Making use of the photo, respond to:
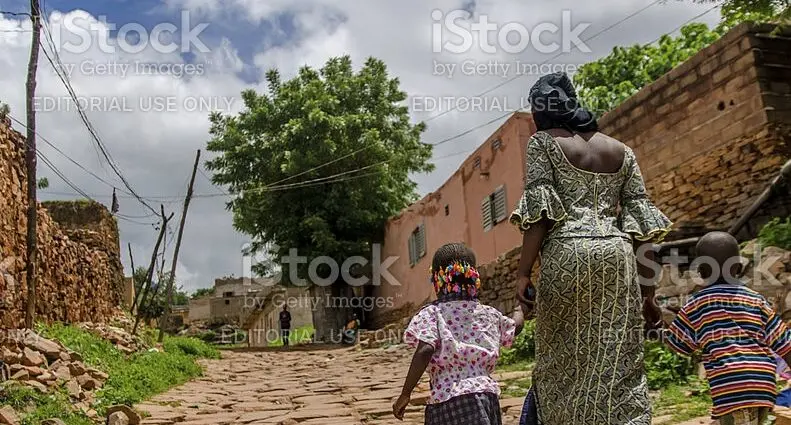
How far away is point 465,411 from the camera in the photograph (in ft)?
11.8

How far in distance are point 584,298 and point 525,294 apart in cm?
24

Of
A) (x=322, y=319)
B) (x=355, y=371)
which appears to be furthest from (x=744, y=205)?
(x=322, y=319)

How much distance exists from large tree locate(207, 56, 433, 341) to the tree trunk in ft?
0.11

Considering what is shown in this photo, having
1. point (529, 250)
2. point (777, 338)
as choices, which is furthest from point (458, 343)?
point (777, 338)

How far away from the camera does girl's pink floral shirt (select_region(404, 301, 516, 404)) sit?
3625mm

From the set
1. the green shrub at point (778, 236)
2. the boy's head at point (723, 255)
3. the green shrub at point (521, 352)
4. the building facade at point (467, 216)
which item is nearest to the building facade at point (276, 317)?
the building facade at point (467, 216)

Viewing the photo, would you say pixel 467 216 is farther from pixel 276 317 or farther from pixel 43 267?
pixel 276 317

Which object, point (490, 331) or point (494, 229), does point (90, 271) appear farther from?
point (490, 331)

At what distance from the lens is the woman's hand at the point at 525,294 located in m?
3.32

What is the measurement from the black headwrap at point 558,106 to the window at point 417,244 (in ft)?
68.0

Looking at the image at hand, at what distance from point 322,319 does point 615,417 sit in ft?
76.8

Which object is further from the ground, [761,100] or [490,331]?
[761,100]

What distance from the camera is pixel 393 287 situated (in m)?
27.4

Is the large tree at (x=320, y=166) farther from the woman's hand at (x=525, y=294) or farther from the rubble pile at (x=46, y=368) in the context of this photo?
the woman's hand at (x=525, y=294)
